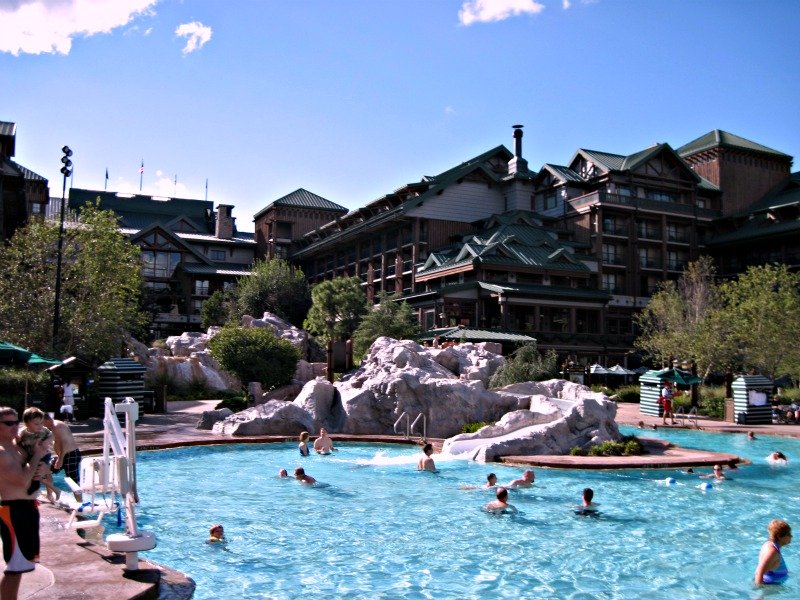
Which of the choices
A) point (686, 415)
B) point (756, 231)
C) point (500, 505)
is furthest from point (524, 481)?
point (756, 231)

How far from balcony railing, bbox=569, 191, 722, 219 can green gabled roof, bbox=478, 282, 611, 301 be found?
9263mm

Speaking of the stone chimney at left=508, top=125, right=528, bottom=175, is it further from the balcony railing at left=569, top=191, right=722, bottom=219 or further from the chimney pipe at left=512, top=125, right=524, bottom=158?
the balcony railing at left=569, top=191, right=722, bottom=219

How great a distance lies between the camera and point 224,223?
269ft

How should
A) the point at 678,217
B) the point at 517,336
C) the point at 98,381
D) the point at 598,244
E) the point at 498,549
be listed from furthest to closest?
the point at 678,217, the point at 598,244, the point at 517,336, the point at 98,381, the point at 498,549

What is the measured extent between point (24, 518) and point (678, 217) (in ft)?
212

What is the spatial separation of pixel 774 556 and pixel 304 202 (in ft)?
246

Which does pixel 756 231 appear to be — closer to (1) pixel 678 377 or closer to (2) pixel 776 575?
(1) pixel 678 377

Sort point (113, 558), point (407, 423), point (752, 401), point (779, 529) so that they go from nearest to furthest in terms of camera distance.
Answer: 1. point (113, 558)
2. point (779, 529)
3. point (407, 423)
4. point (752, 401)

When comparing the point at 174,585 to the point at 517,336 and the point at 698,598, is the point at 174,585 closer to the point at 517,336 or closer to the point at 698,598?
the point at 698,598

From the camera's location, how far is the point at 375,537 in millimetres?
12633

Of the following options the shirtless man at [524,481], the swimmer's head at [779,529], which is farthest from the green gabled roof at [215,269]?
the swimmer's head at [779,529]

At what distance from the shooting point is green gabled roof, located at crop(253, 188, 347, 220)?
80.2m

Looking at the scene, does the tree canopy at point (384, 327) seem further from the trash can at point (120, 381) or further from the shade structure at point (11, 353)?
the shade structure at point (11, 353)

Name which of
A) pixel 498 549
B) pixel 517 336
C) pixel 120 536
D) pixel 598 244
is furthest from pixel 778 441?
pixel 598 244
